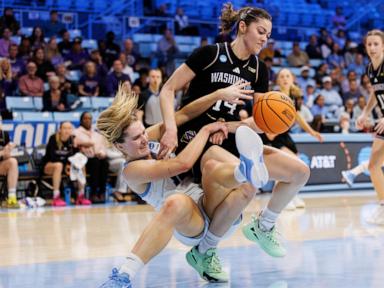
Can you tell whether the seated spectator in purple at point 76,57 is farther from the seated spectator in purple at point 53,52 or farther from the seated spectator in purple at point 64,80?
the seated spectator in purple at point 64,80

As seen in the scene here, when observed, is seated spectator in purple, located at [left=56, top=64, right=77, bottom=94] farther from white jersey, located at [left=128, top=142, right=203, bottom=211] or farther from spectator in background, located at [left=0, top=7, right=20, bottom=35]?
white jersey, located at [left=128, top=142, right=203, bottom=211]

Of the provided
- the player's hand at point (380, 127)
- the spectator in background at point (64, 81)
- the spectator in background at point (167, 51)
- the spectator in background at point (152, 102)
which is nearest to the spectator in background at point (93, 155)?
the spectator in background at point (152, 102)

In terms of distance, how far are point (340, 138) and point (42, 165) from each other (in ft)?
17.3

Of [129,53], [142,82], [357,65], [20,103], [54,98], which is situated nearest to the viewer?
[54,98]

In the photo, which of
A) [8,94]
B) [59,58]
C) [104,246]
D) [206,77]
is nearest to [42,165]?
[8,94]

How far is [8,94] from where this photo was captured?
1264 centimetres

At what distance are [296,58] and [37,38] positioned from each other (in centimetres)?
672

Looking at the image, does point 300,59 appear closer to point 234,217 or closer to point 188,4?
point 188,4

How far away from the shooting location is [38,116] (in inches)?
462

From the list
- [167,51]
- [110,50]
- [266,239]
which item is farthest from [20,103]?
[266,239]

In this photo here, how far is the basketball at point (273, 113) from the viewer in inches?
181

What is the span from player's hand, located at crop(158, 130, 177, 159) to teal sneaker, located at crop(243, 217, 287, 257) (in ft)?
3.23

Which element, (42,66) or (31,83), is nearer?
(31,83)

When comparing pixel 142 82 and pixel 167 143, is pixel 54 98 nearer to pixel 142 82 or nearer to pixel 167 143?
pixel 142 82
